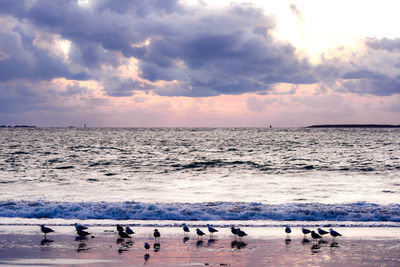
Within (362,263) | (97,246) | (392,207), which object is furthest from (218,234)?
(392,207)

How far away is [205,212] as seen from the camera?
20.1 m

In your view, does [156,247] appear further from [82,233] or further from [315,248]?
[315,248]

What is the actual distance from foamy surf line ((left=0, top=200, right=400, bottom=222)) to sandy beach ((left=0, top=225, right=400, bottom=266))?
3049 millimetres

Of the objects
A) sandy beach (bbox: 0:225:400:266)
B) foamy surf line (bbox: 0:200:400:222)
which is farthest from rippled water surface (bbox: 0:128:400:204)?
sandy beach (bbox: 0:225:400:266)

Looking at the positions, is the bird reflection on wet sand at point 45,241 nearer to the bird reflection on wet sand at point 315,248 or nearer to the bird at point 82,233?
the bird at point 82,233

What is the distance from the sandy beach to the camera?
1175 cm

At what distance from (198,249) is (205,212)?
6876 mm

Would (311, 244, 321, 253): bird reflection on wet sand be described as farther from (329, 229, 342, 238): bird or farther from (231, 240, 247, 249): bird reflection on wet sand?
(231, 240, 247, 249): bird reflection on wet sand

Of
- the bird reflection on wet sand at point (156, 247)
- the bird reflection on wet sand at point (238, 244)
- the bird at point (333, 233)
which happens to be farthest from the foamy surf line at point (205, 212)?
the bird reflection on wet sand at point (156, 247)

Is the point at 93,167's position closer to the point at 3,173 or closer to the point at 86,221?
the point at 3,173

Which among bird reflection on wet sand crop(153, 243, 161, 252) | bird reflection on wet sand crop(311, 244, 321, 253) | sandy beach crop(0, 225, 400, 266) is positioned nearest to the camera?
sandy beach crop(0, 225, 400, 266)

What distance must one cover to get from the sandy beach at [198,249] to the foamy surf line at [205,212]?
10.0ft

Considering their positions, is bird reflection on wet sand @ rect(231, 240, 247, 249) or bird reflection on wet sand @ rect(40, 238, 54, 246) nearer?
bird reflection on wet sand @ rect(231, 240, 247, 249)

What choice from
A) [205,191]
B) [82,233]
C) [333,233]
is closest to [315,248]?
[333,233]
